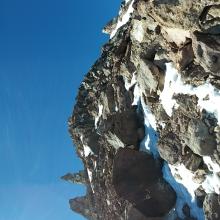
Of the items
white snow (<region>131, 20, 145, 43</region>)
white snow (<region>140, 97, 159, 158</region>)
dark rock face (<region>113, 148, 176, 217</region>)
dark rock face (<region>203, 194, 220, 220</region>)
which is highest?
white snow (<region>131, 20, 145, 43</region>)

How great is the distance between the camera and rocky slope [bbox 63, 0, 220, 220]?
20156 mm

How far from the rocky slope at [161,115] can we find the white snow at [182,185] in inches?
2.3

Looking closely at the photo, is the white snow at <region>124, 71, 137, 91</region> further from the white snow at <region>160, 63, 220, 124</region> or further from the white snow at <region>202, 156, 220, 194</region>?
the white snow at <region>202, 156, 220, 194</region>

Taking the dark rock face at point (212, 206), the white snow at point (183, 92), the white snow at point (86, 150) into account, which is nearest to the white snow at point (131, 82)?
the white snow at point (183, 92)

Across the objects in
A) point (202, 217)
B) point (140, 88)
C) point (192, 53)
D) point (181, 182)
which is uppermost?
point (140, 88)

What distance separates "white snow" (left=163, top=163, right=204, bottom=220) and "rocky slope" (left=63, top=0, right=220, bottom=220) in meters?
0.06

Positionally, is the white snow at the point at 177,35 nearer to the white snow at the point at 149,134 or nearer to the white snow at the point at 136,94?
the white snow at the point at 149,134

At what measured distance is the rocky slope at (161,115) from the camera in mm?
20156

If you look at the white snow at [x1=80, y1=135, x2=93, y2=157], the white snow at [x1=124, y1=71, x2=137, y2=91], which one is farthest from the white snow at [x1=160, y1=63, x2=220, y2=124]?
the white snow at [x1=80, y1=135, x2=93, y2=157]

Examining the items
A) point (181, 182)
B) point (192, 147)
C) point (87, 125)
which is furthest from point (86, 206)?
point (192, 147)

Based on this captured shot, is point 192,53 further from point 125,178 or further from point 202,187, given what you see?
point 125,178

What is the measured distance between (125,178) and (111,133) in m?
3.47

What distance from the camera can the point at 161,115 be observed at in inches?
1000

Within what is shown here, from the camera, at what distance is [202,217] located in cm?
2270
